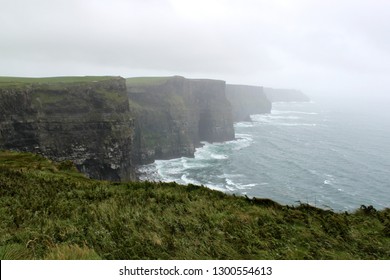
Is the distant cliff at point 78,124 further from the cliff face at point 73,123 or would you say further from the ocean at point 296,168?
the ocean at point 296,168

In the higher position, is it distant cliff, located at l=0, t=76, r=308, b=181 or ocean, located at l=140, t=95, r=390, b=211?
distant cliff, located at l=0, t=76, r=308, b=181

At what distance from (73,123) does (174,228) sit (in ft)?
225

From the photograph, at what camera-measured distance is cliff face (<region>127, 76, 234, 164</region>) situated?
373 ft

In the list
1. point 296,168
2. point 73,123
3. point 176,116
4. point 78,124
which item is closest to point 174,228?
point 73,123

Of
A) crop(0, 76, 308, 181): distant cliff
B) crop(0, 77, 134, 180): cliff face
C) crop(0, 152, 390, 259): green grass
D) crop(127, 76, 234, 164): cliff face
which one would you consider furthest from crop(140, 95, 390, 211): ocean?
crop(0, 152, 390, 259): green grass

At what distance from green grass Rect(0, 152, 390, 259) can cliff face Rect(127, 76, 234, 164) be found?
88391mm

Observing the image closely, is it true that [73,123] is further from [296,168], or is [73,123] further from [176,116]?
[296,168]

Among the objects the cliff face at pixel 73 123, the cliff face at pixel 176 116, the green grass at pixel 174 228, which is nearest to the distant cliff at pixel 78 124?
the cliff face at pixel 73 123

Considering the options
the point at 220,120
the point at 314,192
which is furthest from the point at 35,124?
the point at 220,120

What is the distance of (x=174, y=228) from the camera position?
35.5ft

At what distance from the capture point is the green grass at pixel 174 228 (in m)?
8.52

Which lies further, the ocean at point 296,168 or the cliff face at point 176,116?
the cliff face at point 176,116

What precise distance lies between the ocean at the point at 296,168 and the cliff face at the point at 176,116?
17.4 ft

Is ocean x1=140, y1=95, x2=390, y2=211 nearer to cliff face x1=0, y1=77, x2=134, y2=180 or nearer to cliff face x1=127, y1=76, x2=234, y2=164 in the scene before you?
cliff face x1=127, y1=76, x2=234, y2=164
